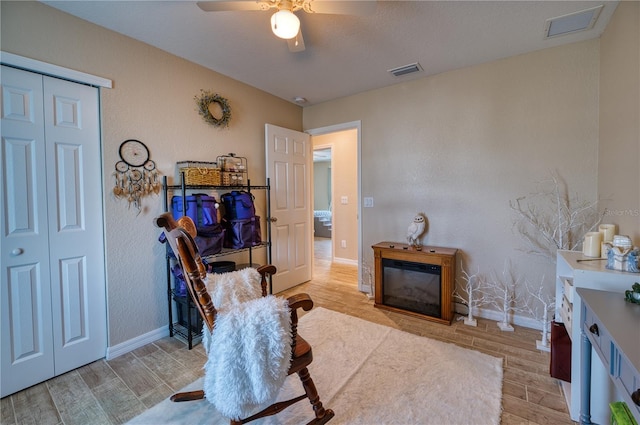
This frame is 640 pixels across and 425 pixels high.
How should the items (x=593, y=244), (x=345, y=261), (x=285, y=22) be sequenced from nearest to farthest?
1. (x=285, y=22)
2. (x=593, y=244)
3. (x=345, y=261)

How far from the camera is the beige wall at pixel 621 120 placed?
5.25 feet

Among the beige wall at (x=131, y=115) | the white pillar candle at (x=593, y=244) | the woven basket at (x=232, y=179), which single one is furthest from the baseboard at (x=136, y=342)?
the white pillar candle at (x=593, y=244)

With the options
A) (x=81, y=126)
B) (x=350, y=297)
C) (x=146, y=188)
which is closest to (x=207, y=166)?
(x=146, y=188)

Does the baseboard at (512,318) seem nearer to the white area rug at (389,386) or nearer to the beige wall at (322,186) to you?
the white area rug at (389,386)

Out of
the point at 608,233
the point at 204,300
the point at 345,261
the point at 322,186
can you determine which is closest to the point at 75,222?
the point at 204,300

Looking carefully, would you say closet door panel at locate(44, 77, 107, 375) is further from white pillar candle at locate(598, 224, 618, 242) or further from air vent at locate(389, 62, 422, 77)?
white pillar candle at locate(598, 224, 618, 242)

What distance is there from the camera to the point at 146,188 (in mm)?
2275

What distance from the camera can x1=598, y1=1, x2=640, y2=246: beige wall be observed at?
5.25ft

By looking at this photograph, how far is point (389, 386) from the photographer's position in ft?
5.76

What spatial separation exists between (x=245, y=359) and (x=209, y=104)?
239 centimetres

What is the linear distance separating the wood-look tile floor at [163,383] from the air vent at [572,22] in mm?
2456

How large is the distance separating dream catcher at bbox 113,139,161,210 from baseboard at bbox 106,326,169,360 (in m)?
1.07

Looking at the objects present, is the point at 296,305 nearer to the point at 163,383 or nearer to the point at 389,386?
the point at 389,386

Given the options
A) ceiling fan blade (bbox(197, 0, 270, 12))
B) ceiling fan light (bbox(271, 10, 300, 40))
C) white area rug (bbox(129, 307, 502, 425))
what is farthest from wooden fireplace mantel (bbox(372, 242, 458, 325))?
ceiling fan blade (bbox(197, 0, 270, 12))
